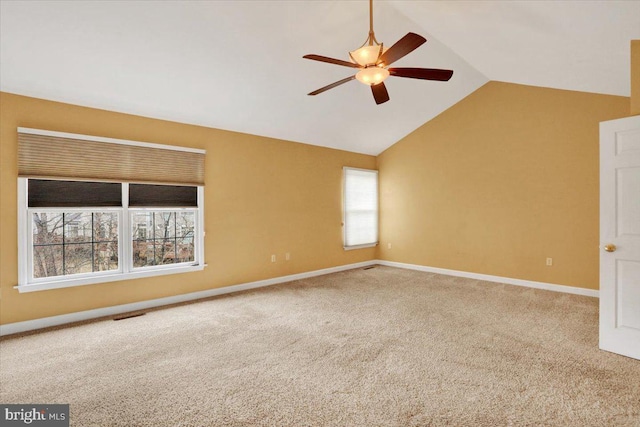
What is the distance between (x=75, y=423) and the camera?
1.88 m

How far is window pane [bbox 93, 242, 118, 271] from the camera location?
3787 mm

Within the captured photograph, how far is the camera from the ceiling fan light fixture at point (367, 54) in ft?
8.22

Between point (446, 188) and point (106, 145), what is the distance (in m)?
5.29

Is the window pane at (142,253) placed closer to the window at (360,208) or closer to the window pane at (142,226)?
the window pane at (142,226)

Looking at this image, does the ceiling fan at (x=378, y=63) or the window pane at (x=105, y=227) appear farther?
the window pane at (x=105, y=227)

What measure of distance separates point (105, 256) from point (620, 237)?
206 inches

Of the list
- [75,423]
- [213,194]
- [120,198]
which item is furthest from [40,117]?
[75,423]

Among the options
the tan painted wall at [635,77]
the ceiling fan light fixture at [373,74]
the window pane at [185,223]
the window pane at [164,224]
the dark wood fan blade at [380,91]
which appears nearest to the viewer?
the ceiling fan light fixture at [373,74]

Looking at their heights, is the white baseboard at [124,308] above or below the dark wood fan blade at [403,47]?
below

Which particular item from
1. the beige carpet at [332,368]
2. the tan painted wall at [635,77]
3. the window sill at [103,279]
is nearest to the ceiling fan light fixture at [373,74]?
the tan painted wall at [635,77]

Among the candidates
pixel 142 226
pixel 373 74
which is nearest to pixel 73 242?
pixel 142 226

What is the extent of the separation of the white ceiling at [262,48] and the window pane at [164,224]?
1.27 meters

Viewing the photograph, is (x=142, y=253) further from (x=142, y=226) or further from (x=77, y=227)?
(x=77, y=227)

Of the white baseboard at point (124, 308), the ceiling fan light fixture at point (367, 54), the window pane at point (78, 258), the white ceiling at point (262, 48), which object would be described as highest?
the white ceiling at point (262, 48)
